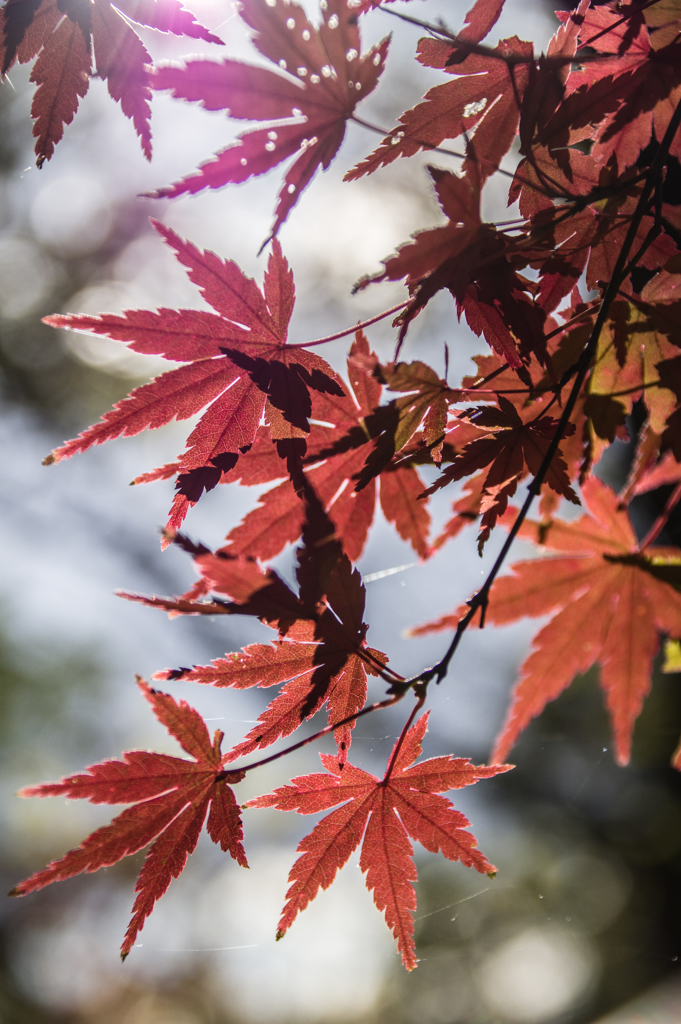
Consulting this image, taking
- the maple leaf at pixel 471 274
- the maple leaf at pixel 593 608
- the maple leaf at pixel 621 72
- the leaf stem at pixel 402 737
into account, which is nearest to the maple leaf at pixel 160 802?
the leaf stem at pixel 402 737

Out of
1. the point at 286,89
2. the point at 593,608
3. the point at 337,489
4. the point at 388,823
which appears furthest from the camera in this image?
the point at 593,608

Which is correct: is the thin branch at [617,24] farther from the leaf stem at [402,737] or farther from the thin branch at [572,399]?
the leaf stem at [402,737]

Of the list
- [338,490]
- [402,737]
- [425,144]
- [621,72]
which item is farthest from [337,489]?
[621,72]

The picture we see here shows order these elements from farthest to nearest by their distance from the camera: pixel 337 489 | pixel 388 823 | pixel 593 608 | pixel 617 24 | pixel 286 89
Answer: pixel 593 608, pixel 337 489, pixel 388 823, pixel 617 24, pixel 286 89

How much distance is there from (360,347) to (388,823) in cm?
76

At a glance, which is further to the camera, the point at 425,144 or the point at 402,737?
the point at 402,737

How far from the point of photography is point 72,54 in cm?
86

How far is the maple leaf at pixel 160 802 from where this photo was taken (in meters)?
0.70

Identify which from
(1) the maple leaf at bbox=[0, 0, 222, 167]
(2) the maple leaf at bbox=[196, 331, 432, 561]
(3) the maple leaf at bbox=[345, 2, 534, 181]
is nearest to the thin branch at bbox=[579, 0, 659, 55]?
(3) the maple leaf at bbox=[345, 2, 534, 181]

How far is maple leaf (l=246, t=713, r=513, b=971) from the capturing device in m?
0.80

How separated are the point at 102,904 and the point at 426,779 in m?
6.27

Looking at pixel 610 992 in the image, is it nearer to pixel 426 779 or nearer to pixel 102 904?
pixel 102 904

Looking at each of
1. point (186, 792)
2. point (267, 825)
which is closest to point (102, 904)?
point (267, 825)

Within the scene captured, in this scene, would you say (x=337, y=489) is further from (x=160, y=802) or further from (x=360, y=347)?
(x=160, y=802)
